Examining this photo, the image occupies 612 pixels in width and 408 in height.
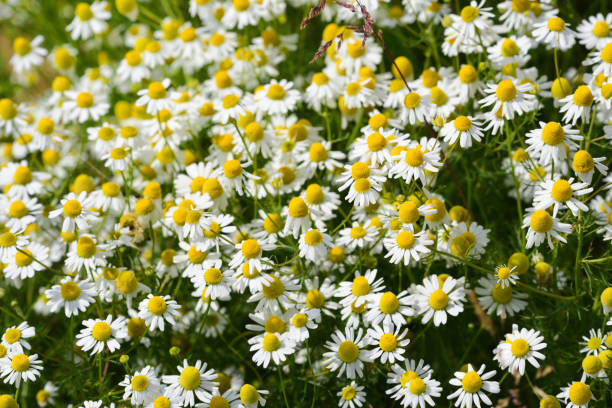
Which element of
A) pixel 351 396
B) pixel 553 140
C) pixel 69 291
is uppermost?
pixel 553 140

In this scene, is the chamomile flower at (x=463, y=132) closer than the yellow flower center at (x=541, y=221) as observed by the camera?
No

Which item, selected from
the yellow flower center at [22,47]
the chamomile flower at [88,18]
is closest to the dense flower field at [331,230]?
the chamomile flower at [88,18]

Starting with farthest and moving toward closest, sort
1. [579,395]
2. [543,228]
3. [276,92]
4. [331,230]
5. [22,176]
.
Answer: [22,176] → [276,92] → [331,230] → [543,228] → [579,395]

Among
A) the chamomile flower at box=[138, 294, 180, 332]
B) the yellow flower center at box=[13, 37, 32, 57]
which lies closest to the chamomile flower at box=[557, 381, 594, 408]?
the chamomile flower at box=[138, 294, 180, 332]

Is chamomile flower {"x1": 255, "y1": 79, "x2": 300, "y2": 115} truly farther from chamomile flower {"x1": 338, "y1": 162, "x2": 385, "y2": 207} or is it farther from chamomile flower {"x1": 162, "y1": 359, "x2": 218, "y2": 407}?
chamomile flower {"x1": 162, "y1": 359, "x2": 218, "y2": 407}

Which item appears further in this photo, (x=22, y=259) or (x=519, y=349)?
(x=22, y=259)

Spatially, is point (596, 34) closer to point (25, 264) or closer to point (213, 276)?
point (213, 276)

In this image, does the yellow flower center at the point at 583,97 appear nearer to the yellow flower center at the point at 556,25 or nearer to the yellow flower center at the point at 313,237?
the yellow flower center at the point at 556,25

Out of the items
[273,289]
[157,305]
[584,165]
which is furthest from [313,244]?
[584,165]
